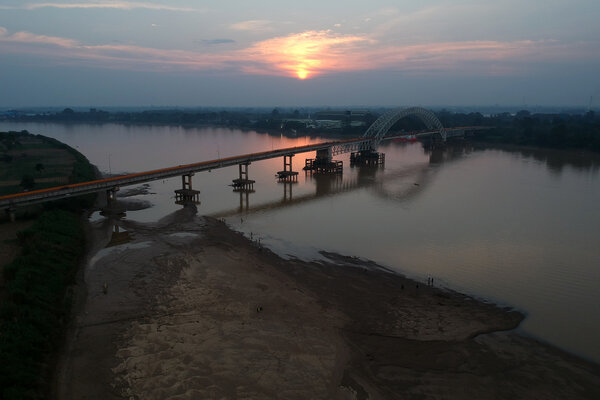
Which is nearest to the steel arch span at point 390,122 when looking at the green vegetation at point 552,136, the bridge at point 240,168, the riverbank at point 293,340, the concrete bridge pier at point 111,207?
the bridge at point 240,168

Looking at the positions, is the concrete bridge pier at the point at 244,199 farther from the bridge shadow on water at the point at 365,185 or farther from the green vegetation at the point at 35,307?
the green vegetation at the point at 35,307

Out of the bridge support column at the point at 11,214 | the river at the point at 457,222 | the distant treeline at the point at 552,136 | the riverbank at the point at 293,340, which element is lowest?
the riverbank at the point at 293,340

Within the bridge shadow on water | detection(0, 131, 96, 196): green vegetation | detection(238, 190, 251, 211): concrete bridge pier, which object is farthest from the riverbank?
detection(0, 131, 96, 196): green vegetation

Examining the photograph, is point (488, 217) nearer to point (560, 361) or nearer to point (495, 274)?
point (495, 274)

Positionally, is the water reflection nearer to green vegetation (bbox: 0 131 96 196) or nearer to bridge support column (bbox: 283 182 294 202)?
bridge support column (bbox: 283 182 294 202)

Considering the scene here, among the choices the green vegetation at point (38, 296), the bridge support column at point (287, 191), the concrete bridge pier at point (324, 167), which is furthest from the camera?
the concrete bridge pier at point (324, 167)

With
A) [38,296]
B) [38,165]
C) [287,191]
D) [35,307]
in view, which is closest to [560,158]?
[287,191]

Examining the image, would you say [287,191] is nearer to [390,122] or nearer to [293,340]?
[293,340]

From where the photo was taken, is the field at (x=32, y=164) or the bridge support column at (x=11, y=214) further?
the field at (x=32, y=164)
